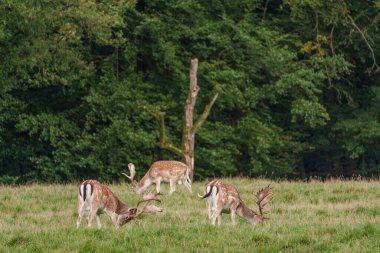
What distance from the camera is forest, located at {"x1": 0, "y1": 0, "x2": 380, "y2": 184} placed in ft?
101

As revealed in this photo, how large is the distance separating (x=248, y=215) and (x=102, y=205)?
2.29m

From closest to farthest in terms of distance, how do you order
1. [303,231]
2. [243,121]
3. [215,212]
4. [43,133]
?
[303,231] → [215,212] → [43,133] → [243,121]

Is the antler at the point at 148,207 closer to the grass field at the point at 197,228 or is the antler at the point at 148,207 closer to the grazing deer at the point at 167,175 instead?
the grass field at the point at 197,228

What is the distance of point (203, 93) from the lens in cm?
3186

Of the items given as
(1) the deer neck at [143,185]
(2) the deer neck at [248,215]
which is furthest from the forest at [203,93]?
(2) the deer neck at [248,215]

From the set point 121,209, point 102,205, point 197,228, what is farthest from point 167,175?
point 197,228

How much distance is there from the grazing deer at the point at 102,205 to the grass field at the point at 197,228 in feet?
0.61

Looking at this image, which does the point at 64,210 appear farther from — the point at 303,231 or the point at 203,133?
the point at 203,133

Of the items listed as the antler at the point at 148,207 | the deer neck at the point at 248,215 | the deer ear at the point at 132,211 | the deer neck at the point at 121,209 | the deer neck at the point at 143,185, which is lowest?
the deer neck at the point at 143,185

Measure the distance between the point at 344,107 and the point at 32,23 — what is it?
40.1 ft

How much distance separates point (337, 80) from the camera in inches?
1384

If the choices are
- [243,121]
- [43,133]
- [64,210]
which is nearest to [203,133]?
[243,121]

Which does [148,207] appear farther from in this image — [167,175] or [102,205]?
[167,175]

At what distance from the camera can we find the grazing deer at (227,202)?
16.7 m
